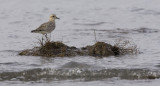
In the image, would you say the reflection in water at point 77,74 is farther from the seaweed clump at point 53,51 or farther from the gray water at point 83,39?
the seaweed clump at point 53,51

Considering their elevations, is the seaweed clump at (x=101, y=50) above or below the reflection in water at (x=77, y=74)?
above

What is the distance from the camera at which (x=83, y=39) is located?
1855 centimetres

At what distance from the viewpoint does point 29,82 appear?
1288 centimetres

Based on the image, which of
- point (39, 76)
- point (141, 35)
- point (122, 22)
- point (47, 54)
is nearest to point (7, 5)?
point (122, 22)

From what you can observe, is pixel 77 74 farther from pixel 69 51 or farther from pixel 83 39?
pixel 83 39

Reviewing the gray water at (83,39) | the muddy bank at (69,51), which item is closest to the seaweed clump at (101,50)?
the muddy bank at (69,51)

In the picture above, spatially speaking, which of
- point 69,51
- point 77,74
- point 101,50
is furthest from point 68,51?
point 77,74

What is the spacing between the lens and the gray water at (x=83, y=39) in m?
13.2

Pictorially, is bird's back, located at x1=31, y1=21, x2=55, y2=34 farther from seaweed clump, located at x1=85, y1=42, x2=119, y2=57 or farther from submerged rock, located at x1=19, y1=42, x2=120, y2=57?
seaweed clump, located at x1=85, y1=42, x2=119, y2=57

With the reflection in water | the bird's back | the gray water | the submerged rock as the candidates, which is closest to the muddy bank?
the submerged rock

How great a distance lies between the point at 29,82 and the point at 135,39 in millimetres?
6530

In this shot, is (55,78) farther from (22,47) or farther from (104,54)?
(22,47)

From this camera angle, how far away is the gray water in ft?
43.4

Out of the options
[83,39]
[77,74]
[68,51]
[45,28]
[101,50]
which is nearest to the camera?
[77,74]
